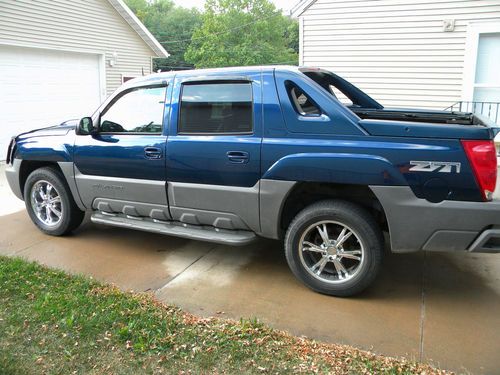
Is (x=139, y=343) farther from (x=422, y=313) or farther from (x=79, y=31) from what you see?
(x=79, y=31)

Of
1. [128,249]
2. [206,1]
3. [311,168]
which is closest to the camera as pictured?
[311,168]

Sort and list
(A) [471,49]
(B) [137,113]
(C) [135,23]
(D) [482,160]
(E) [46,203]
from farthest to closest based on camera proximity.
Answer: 1. (C) [135,23]
2. (A) [471,49]
3. (E) [46,203]
4. (B) [137,113]
5. (D) [482,160]

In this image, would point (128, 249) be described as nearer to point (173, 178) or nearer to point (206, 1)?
point (173, 178)

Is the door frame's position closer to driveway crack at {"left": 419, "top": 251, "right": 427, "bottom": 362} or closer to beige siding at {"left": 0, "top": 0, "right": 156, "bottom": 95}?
driveway crack at {"left": 419, "top": 251, "right": 427, "bottom": 362}

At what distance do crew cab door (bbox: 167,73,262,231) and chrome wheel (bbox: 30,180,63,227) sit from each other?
1.78 meters

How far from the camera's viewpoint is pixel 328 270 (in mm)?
3980

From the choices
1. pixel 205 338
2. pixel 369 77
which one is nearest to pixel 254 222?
pixel 205 338

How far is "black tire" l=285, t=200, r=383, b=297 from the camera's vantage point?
3695 mm

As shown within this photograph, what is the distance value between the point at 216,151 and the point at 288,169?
72 centimetres

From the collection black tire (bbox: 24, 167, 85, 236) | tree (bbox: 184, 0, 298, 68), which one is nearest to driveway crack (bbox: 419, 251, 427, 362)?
black tire (bbox: 24, 167, 85, 236)

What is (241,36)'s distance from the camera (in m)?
49.5

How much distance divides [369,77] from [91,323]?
358 inches

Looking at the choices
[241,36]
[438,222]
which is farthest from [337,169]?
[241,36]

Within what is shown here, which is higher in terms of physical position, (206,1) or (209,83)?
(206,1)
